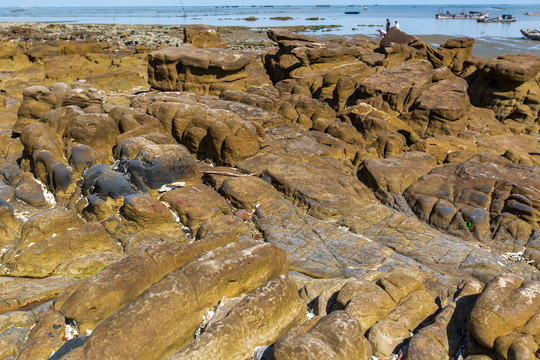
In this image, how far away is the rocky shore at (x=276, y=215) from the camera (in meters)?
6.45

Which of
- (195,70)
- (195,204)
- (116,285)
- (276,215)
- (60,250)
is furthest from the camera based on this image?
(195,70)

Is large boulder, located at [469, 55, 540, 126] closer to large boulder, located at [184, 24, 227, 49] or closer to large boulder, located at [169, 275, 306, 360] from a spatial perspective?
large boulder, located at [184, 24, 227, 49]

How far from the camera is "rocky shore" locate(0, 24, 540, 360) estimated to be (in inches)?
254

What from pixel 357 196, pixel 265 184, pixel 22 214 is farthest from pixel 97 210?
pixel 357 196

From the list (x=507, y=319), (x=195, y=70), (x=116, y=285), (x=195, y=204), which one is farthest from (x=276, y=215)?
(x=195, y=70)

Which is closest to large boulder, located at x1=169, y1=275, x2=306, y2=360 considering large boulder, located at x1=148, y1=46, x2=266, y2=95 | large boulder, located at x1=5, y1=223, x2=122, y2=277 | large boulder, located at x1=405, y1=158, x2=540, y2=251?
large boulder, located at x1=5, y1=223, x2=122, y2=277

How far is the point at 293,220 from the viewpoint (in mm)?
12258

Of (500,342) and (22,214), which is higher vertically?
(500,342)

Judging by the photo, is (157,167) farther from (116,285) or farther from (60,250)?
(116,285)

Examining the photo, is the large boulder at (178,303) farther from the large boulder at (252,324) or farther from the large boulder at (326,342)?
the large boulder at (326,342)

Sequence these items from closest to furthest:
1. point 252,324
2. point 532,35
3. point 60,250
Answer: point 252,324 < point 60,250 < point 532,35

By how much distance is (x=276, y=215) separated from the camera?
1230 cm

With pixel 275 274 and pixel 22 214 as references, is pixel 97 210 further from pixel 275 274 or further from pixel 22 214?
pixel 275 274

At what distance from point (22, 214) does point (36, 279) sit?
12.9ft
